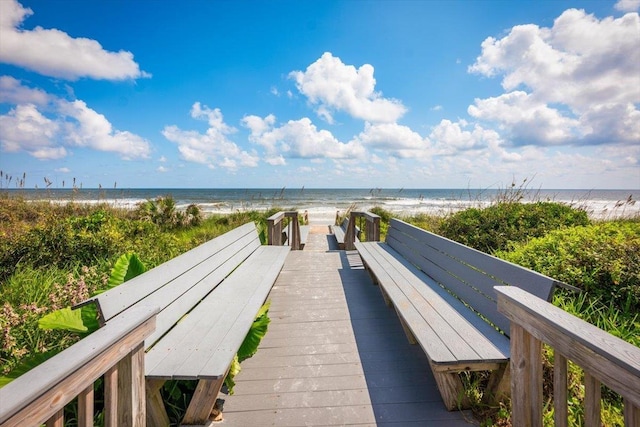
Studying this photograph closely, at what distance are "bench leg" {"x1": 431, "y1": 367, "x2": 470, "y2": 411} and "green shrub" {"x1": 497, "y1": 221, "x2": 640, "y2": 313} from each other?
1782mm

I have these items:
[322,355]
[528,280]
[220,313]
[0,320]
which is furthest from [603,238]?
[0,320]

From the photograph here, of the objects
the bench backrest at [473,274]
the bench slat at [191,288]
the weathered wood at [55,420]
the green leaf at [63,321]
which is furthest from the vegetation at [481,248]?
the weathered wood at [55,420]

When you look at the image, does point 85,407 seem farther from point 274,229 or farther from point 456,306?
point 274,229

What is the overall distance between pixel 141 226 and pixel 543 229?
6.67 metres

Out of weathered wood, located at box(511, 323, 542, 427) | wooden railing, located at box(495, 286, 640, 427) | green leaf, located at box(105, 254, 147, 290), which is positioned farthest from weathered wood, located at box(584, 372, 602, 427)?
green leaf, located at box(105, 254, 147, 290)

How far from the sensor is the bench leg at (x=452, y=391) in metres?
1.98

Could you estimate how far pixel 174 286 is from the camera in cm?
235

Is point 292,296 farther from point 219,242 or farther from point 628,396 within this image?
point 628,396

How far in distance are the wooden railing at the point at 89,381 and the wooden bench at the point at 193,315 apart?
0.22 m

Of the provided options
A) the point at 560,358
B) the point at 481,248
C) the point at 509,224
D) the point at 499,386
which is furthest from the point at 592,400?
the point at 509,224

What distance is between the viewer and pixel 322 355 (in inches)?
104

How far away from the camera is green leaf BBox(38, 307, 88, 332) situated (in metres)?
1.71

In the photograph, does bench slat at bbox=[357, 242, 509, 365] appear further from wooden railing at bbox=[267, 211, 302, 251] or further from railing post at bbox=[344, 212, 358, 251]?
railing post at bbox=[344, 212, 358, 251]

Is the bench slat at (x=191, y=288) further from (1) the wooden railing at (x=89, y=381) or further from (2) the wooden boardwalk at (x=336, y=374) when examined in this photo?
(2) the wooden boardwalk at (x=336, y=374)
